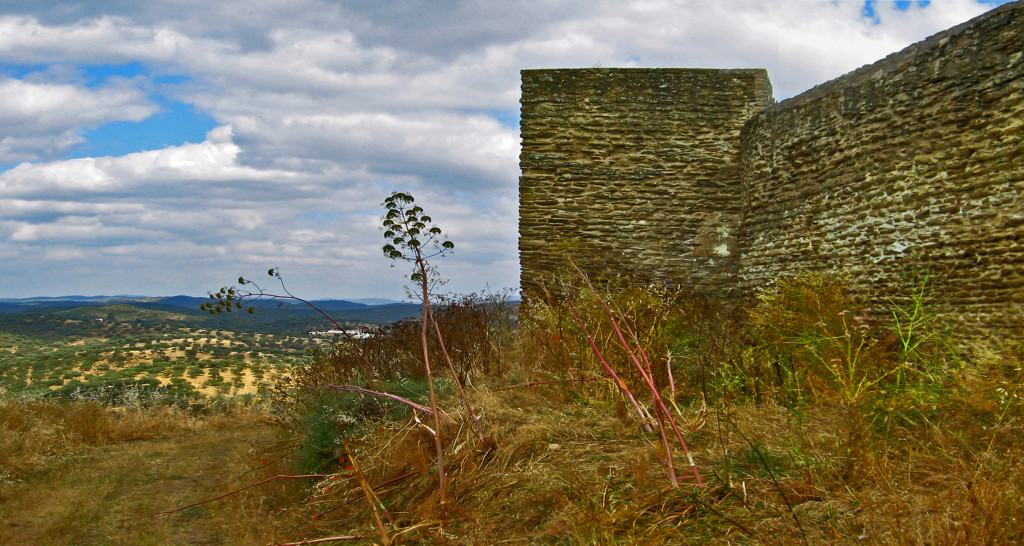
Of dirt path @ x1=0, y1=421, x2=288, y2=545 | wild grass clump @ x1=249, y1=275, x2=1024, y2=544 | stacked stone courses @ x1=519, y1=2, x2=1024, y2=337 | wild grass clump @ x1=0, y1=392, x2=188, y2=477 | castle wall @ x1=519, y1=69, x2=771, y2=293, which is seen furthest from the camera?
castle wall @ x1=519, y1=69, x2=771, y2=293

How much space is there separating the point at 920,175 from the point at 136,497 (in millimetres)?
9064

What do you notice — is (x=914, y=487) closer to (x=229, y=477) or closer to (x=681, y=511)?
(x=681, y=511)

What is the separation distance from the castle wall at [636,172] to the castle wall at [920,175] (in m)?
1.26

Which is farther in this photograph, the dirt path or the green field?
the green field

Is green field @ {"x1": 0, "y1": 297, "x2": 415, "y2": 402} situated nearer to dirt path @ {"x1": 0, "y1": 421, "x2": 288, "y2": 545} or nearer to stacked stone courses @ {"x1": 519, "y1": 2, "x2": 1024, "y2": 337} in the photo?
dirt path @ {"x1": 0, "y1": 421, "x2": 288, "y2": 545}

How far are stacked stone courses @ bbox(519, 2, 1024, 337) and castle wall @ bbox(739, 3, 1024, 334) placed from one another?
17 mm

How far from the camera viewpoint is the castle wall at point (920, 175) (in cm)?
646

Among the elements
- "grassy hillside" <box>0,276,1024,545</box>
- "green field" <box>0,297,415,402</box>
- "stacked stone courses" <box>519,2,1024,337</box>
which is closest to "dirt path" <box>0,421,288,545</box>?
"grassy hillside" <box>0,276,1024,545</box>

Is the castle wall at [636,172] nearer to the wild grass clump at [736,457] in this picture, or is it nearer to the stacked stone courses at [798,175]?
the stacked stone courses at [798,175]

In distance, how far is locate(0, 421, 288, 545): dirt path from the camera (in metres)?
6.01

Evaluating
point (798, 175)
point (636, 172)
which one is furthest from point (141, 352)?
point (798, 175)

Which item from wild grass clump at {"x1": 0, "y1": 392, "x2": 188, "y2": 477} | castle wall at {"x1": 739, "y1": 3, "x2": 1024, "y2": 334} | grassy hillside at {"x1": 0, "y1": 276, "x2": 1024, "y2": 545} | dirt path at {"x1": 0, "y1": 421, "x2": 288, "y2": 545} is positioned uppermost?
castle wall at {"x1": 739, "y1": 3, "x2": 1024, "y2": 334}

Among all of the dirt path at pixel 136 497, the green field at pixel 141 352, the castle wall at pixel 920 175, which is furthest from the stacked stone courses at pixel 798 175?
the dirt path at pixel 136 497

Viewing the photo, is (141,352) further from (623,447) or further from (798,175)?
(623,447)
